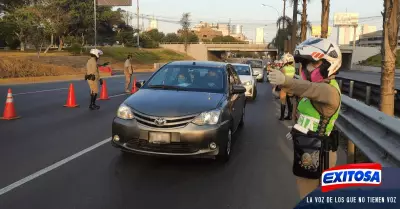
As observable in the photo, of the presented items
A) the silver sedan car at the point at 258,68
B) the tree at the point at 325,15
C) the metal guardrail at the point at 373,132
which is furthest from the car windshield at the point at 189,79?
the silver sedan car at the point at 258,68

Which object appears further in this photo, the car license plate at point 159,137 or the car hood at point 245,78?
the car hood at point 245,78

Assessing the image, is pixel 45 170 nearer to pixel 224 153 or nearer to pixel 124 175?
pixel 124 175

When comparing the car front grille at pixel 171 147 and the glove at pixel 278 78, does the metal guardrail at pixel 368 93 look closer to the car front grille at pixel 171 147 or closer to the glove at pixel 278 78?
the car front grille at pixel 171 147

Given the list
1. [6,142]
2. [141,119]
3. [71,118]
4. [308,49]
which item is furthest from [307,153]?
[71,118]

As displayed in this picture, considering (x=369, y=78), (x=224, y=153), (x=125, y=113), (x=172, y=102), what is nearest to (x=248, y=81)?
(x=224, y=153)

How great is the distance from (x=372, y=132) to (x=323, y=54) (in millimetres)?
2823

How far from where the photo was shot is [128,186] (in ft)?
16.3

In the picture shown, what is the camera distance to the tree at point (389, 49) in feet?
23.2

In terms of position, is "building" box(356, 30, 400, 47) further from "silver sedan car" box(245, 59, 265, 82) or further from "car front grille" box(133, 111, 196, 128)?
"car front grille" box(133, 111, 196, 128)

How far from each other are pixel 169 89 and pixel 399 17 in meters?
4.28

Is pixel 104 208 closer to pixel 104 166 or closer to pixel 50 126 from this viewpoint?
pixel 104 166

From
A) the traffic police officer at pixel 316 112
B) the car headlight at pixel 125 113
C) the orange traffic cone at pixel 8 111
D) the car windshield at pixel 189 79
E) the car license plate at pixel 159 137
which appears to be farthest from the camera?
the orange traffic cone at pixel 8 111

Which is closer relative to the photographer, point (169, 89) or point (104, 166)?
point (104, 166)

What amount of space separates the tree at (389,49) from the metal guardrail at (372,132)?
2.78 feet
